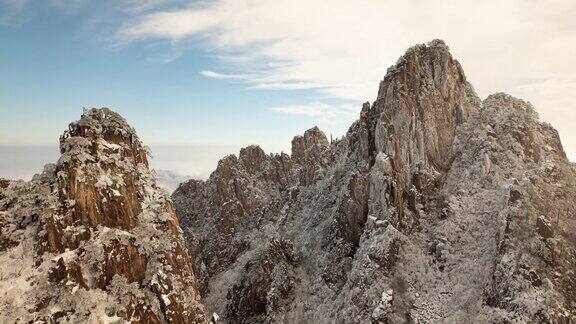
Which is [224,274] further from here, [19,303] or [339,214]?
[19,303]

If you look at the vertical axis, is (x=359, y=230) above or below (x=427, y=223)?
below

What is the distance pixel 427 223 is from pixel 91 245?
42.3 meters

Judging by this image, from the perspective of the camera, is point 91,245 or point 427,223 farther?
point 427,223

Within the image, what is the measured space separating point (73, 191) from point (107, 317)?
973 centimetres

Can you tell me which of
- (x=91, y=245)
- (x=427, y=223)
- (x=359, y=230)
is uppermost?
(x=91, y=245)

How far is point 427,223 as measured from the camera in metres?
54.7

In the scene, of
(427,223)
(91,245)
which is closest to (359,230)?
(427,223)

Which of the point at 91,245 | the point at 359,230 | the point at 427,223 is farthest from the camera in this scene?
the point at 359,230

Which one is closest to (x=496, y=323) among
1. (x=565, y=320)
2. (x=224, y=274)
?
(x=565, y=320)

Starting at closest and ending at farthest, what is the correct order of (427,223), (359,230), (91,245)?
(91,245) < (427,223) < (359,230)

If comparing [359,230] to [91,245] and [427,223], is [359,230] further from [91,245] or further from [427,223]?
[91,245]

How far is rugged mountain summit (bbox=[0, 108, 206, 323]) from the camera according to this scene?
2650 centimetres

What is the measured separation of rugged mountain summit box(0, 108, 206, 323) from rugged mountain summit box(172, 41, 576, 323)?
26.5 meters

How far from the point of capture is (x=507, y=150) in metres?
58.6
